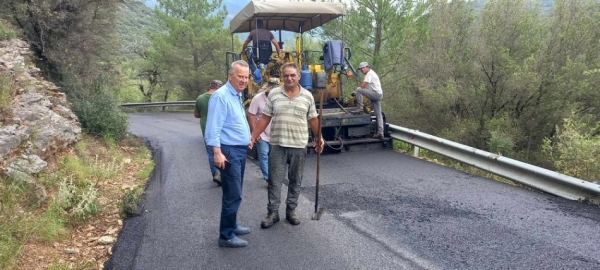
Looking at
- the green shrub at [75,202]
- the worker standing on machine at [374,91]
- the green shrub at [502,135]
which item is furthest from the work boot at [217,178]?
the green shrub at [502,135]

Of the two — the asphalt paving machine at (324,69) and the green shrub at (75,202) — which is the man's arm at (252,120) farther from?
the asphalt paving machine at (324,69)

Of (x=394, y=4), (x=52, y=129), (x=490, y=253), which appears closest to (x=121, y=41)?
(x=52, y=129)

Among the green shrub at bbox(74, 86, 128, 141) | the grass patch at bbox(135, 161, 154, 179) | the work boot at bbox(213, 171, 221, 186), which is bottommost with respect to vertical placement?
the grass patch at bbox(135, 161, 154, 179)

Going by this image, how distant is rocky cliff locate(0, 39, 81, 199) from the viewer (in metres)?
4.89

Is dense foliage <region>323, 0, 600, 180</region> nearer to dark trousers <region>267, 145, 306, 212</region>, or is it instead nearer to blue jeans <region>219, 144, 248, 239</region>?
dark trousers <region>267, 145, 306, 212</region>

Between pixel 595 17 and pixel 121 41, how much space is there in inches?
495

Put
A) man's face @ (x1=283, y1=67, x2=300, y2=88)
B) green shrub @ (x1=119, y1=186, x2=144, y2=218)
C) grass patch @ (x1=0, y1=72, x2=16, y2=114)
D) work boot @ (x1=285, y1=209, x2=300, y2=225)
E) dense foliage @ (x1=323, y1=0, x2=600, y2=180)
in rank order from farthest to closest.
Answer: dense foliage @ (x1=323, y1=0, x2=600, y2=180)
grass patch @ (x1=0, y1=72, x2=16, y2=114)
green shrub @ (x1=119, y1=186, x2=144, y2=218)
work boot @ (x1=285, y1=209, x2=300, y2=225)
man's face @ (x1=283, y1=67, x2=300, y2=88)

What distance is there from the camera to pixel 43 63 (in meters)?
8.95

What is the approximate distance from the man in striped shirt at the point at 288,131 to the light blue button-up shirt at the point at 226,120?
45cm

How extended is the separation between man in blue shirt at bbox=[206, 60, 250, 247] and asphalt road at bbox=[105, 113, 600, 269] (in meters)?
0.27

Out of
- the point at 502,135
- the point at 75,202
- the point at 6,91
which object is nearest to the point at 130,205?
the point at 75,202

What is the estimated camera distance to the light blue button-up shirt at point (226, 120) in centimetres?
386

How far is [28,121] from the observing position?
5.79 m

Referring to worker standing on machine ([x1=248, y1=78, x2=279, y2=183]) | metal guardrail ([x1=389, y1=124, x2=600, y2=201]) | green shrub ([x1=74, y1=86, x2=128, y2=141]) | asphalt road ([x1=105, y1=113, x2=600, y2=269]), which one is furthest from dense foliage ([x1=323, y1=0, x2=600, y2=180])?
green shrub ([x1=74, y1=86, x2=128, y2=141])
